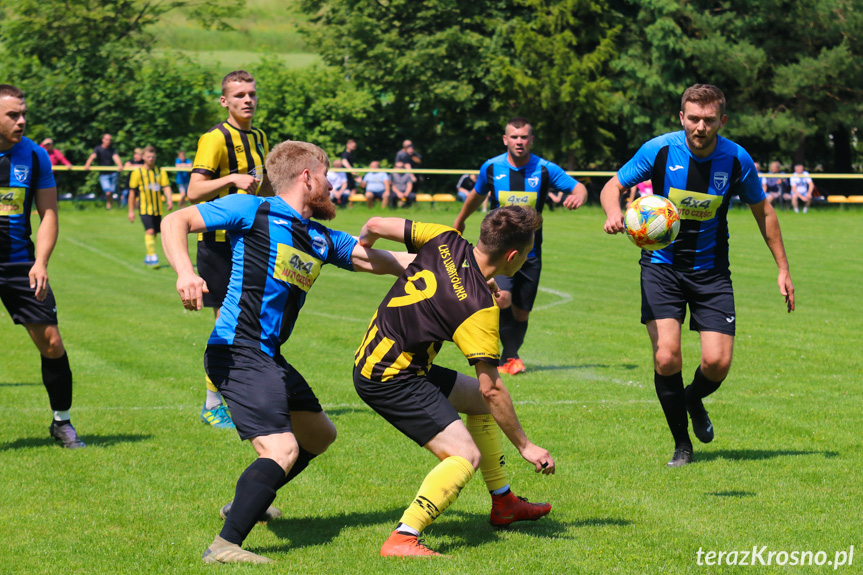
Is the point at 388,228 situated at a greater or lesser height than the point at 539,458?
greater

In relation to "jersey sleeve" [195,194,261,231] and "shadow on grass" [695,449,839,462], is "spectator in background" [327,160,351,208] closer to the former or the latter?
"shadow on grass" [695,449,839,462]

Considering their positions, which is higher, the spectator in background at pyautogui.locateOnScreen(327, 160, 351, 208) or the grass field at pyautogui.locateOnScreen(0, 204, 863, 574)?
the spectator in background at pyautogui.locateOnScreen(327, 160, 351, 208)

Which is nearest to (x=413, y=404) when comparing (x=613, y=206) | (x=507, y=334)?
(x=613, y=206)

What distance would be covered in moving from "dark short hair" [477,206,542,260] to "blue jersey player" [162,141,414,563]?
2.28 feet

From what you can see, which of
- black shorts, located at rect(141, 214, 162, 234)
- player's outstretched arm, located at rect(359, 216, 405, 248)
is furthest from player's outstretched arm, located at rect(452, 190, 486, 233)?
black shorts, located at rect(141, 214, 162, 234)

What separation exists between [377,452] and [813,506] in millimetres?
2819

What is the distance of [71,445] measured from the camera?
22.8 ft

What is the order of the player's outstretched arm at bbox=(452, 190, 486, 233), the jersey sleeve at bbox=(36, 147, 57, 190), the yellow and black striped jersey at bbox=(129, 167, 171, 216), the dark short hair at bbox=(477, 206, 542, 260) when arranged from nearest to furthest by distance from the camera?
the dark short hair at bbox=(477, 206, 542, 260)
the jersey sleeve at bbox=(36, 147, 57, 190)
the player's outstretched arm at bbox=(452, 190, 486, 233)
the yellow and black striped jersey at bbox=(129, 167, 171, 216)

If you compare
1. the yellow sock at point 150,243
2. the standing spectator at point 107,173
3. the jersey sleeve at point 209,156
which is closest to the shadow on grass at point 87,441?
the jersey sleeve at point 209,156

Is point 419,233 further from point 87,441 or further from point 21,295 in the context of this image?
point 87,441

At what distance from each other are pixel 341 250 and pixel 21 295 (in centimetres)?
298

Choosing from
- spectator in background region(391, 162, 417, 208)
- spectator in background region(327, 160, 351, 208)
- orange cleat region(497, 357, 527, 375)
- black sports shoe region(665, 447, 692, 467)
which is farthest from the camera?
spectator in background region(391, 162, 417, 208)

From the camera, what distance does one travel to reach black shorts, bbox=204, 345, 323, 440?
15.6 ft

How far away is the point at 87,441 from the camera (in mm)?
7195
